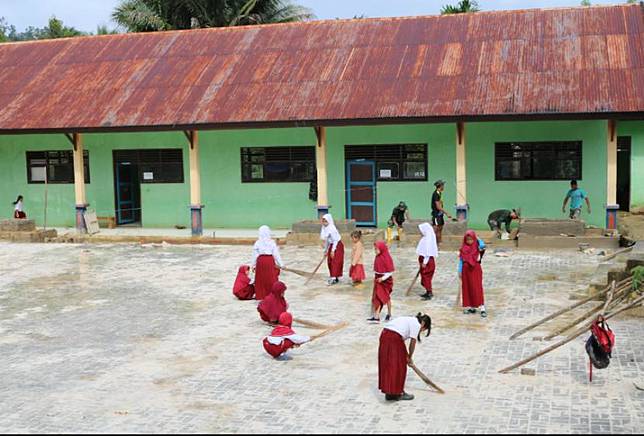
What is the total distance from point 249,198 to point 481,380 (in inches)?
587

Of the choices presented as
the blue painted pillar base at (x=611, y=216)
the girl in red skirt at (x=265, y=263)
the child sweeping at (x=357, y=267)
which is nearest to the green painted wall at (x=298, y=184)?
the blue painted pillar base at (x=611, y=216)

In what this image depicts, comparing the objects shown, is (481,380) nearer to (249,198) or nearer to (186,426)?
(186,426)

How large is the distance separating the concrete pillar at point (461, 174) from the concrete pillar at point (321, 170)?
11.2ft

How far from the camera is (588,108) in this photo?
62.0 ft

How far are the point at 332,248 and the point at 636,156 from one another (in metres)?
12.5

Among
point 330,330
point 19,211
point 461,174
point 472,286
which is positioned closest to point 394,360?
point 330,330

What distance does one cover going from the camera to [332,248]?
1513cm

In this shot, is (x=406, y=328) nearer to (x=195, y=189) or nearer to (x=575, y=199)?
(x=575, y=199)

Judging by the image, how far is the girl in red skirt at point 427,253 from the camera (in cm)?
1350

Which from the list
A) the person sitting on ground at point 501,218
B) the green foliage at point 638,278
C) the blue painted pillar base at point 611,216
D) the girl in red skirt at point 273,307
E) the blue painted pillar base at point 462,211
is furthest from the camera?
the blue painted pillar base at point 462,211

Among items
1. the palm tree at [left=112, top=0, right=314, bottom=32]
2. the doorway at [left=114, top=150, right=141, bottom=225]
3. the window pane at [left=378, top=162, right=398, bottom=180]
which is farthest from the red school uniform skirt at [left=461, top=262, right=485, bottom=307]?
the palm tree at [left=112, top=0, right=314, bottom=32]

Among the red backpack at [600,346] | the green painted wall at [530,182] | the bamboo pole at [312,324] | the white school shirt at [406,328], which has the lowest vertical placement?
the bamboo pole at [312,324]

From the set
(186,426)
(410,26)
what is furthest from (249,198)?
(186,426)

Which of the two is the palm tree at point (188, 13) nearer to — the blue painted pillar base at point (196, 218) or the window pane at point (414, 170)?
the blue painted pillar base at point (196, 218)
